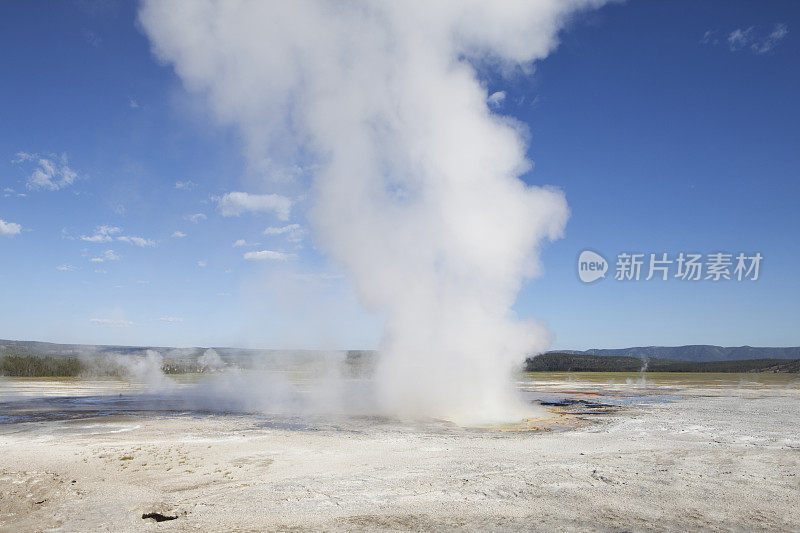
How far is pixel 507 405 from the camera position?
90.5 feet

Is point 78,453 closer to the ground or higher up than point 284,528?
closer to the ground

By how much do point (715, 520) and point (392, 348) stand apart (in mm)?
20961

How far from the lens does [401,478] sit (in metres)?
12.2

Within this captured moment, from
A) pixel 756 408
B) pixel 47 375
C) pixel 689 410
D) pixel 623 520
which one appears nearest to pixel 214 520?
pixel 623 520

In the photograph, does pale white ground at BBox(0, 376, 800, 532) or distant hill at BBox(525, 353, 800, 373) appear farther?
distant hill at BBox(525, 353, 800, 373)

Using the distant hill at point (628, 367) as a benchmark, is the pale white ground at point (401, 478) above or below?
above

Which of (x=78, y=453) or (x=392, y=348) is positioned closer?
(x=78, y=453)

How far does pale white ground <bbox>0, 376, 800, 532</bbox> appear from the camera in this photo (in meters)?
9.23

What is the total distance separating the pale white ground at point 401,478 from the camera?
30.3 ft

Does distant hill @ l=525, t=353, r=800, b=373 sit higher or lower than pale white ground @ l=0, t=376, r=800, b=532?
lower

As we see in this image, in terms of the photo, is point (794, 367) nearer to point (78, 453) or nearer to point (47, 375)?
point (78, 453)

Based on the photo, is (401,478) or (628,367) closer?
(401,478)

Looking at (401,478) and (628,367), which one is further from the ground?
(401,478)

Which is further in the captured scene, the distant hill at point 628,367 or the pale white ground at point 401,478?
the distant hill at point 628,367
